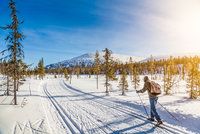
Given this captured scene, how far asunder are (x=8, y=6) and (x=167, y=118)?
20784 millimetres

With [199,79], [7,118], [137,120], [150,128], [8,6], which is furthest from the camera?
[199,79]

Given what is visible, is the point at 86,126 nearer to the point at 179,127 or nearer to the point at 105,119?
the point at 105,119

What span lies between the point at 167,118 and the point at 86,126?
17.7ft

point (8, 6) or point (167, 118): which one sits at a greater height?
point (8, 6)

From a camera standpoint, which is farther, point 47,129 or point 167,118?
point 167,118

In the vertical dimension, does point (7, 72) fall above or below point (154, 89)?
above

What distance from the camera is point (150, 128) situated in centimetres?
1190

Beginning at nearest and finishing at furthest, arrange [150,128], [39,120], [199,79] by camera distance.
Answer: [150,128] → [39,120] → [199,79]

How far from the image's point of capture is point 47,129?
12930 mm

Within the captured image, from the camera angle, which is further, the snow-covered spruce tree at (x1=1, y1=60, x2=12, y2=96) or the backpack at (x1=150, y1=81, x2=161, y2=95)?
the snow-covered spruce tree at (x1=1, y1=60, x2=12, y2=96)

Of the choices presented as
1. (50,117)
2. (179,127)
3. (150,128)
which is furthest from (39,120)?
(179,127)

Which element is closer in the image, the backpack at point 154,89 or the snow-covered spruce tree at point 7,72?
the backpack at point 154,89

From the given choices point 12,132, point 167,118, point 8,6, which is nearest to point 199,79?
point 167,118

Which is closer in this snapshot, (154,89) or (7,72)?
(154,89)
